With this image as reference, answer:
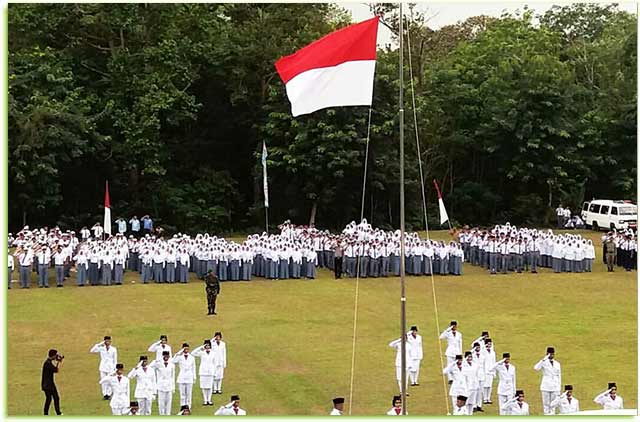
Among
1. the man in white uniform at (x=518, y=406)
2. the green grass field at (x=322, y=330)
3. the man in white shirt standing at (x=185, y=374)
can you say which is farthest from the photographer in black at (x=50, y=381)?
the man in white uniform at (x=518, y=406)

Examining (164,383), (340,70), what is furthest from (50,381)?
(340,70)

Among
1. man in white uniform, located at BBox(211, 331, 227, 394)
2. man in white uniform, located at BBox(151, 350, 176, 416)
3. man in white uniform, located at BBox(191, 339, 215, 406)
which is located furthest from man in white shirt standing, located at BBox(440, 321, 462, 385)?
man in white uniform, located at BBox(151, 350, 176, 416)

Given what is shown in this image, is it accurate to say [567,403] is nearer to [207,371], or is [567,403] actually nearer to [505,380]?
[505,380]

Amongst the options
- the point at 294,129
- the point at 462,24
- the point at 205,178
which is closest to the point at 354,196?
the point at 294,129

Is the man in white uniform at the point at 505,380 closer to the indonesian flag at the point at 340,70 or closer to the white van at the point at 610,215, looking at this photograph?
the indonesian flag at the point at 340,70

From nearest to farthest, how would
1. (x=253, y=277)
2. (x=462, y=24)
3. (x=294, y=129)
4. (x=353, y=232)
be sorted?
(x=253, y=277) → (x=353, y=232) → (x=294, y=129) → (x=462, y=24)

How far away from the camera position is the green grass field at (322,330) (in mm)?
14430

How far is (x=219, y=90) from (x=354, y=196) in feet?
24.2

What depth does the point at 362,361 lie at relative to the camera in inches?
643

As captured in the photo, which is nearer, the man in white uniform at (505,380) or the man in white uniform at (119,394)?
the man in white uniform at (119,394)

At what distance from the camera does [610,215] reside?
36938mm

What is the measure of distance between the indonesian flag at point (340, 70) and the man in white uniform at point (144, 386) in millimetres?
4341

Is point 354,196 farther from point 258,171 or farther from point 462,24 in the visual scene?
point 462,24

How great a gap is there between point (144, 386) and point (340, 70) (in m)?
5.11
